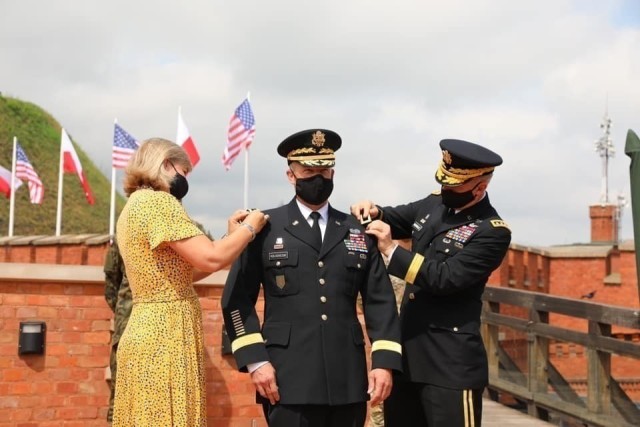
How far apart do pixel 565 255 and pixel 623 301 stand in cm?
162

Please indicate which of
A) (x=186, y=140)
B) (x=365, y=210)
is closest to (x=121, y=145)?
(x=186, y=140)

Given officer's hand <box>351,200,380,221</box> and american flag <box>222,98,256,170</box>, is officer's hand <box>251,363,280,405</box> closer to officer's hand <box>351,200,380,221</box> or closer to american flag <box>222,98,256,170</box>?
officer's hand <box>351,200,380,221</box>

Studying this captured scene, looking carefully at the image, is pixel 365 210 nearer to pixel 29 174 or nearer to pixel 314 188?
pixel 314 188

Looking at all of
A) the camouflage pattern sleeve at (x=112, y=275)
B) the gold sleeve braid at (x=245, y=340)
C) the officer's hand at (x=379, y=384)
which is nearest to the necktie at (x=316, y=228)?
the gold sleeve braid at (x=245, y=340)

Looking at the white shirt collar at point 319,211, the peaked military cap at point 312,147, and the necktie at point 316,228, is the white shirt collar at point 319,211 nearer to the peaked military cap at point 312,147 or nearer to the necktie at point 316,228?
the necktie at point 316,228

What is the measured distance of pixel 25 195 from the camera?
38.1m

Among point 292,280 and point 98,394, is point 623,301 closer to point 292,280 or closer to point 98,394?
point 98,394

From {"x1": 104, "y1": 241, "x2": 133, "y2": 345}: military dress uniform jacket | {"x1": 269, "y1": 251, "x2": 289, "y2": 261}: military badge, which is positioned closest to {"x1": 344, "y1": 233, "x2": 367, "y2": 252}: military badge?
{"x1": 269, "y1": 251, "x2": 289, "y2": 261}: military badge

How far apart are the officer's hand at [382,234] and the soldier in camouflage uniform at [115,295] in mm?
2420

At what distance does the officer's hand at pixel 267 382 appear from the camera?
3365 millimetres

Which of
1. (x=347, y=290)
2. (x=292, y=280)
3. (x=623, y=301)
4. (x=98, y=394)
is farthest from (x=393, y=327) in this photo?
(x=623, y=301)

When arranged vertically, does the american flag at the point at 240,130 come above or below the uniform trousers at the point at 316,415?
above

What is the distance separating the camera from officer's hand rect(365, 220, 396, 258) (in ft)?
11.9

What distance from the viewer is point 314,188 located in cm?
355
